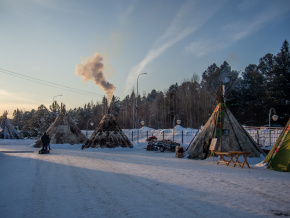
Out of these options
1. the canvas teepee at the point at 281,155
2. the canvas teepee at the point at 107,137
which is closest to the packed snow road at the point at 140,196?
the canvas teepee at the point at 281,155

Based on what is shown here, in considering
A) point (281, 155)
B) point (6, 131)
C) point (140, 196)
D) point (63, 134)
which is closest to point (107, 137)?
point (63, 134)

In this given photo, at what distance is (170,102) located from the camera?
68.1 metres

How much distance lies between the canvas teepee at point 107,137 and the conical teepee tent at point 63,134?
4913mm

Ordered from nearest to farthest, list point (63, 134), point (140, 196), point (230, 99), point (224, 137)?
point (140, 196)
point (224, 137)
point (63, 134)
point (230, 99)

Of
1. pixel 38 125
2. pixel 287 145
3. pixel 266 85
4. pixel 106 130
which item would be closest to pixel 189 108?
pixel 266 85

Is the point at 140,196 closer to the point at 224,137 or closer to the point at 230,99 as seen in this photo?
the point at 224,137

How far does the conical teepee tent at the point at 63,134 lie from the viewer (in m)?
30.5

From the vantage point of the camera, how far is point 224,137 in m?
16.7

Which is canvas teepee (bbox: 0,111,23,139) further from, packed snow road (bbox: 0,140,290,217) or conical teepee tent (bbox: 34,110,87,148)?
packed snow road (bbox: 0,140,290,217)

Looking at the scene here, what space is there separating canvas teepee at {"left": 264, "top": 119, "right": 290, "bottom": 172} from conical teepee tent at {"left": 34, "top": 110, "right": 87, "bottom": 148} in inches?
965

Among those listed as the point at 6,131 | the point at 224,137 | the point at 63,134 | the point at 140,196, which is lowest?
the point at 140,196

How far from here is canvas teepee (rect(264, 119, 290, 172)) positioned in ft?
38.4

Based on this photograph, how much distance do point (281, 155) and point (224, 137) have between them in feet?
15.6

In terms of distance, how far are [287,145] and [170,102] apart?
56149 millimetres
